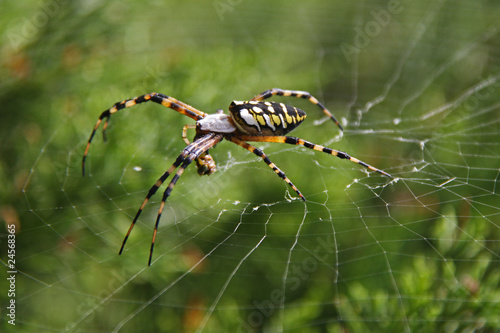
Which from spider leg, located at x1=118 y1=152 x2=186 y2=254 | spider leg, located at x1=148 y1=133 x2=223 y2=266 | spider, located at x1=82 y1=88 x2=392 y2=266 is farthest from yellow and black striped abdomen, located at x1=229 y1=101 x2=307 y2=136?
spider leg, located at x1=118 y1=152 x2=186 y2=254

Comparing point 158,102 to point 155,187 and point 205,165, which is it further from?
point 155,187

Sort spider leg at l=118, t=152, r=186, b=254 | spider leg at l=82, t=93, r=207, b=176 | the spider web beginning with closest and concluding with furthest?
1. the spider web
2. spider leg at l=118, t=152, r=186, b=254
3. spider leg at l=82, t=93, r=207, b=176

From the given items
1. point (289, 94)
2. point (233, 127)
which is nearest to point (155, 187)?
point (233, 127)

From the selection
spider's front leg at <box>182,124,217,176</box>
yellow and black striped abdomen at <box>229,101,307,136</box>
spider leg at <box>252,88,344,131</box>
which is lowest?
spider's front leg at <box>182,124,217,176</box>

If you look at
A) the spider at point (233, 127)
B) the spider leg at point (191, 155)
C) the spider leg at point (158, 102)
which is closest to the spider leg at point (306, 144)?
the spider at point (233, 127)

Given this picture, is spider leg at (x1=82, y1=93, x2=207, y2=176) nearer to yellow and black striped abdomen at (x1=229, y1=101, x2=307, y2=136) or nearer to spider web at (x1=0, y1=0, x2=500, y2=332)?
spider web at (x1=0, y1=0, x2=500, y2=332)

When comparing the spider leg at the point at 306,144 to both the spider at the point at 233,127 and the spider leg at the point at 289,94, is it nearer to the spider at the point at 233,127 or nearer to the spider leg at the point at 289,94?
the spider at the point at 233,127

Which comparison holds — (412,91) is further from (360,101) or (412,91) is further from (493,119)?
(493,119)
